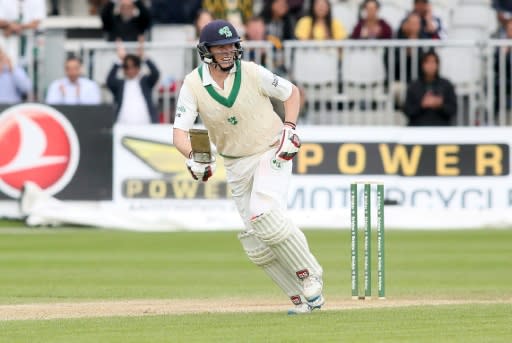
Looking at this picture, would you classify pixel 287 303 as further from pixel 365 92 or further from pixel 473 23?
pixel 473 23

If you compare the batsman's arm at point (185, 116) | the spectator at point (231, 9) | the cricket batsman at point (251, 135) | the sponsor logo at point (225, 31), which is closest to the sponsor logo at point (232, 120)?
the cricket batsman at point (251, 135)

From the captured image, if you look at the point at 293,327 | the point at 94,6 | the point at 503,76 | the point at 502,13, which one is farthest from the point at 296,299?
the point at 94,6

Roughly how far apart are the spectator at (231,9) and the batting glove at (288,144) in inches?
426

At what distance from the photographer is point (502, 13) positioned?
2077 cm

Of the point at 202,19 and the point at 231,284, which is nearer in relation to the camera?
the point at 231,284

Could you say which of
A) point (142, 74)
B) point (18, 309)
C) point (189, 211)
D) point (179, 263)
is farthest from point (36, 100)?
point (18, 309)

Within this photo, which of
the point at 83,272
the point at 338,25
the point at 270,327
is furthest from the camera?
the point at 338,25

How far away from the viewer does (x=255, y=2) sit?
21.8 m

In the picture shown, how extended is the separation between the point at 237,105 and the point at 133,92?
30.2 feet

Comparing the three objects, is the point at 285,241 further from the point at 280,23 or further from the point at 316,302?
the point at 280,23

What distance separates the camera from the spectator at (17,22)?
19.1m

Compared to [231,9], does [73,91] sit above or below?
below

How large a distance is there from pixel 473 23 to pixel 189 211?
5.02 meters

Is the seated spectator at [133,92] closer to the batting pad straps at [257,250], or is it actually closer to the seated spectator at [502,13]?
the seated spectator at [502,13]
